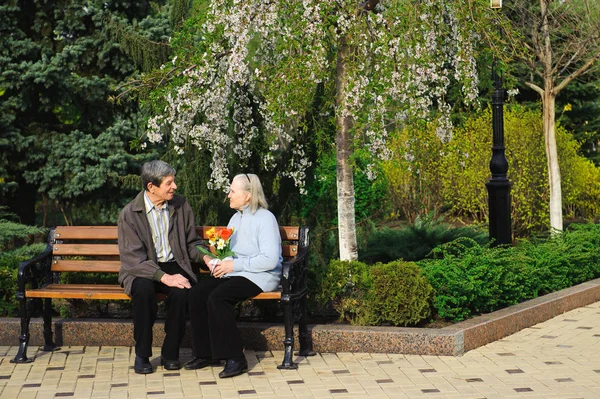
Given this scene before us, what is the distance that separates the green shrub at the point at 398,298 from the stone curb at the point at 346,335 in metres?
0.16

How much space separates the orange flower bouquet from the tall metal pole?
5.09 metres

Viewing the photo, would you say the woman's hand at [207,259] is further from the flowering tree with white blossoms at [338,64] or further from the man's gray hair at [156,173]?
the flowering tree with white blossoms at [338,64]

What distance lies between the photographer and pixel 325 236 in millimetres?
11234

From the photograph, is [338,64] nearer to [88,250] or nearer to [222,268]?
[222,268]

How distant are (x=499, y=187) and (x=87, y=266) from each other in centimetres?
555

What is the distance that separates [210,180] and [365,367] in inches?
149

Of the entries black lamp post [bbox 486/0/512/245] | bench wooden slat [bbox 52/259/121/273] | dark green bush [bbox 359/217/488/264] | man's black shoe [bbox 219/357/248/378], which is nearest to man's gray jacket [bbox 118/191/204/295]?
bench wooden slat [bbox 52/259/121/273]

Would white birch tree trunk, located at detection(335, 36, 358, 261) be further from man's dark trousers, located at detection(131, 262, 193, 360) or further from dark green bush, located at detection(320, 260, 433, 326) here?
man's dark trousers, located at detection(131, 262, 193, 360)

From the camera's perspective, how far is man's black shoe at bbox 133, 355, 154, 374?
23.0 ft

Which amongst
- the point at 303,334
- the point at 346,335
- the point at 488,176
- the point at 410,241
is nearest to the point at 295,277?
the point at 303,334

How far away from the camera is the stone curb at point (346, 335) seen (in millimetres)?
7438

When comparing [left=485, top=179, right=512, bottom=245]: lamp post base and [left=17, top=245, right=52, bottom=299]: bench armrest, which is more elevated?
[left=485, top=179, right=512, bottom=245]: lamp post base

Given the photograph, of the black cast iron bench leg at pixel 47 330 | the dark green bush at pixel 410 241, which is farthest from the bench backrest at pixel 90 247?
the dark green bush at pixel 410 241

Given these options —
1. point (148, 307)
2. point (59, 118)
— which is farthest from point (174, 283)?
point (59, 118)
